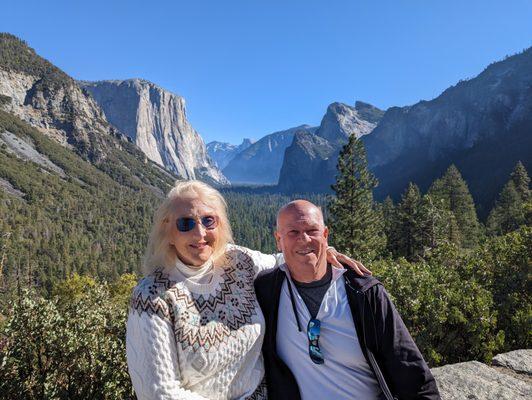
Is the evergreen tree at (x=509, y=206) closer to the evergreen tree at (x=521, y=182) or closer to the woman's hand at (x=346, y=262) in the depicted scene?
the evergreen tree at (x=521, y=182)

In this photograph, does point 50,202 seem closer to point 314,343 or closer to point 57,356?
point 57,356

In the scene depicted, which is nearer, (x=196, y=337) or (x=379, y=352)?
(x=196, y=337)

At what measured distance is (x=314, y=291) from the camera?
2893 mm

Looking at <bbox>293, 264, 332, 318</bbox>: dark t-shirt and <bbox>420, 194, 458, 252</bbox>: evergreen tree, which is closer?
<bbox>293, 264, 332, 318</bbox>: dark t-shirt

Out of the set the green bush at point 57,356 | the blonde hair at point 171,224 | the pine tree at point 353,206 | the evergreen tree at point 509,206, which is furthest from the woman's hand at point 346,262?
the evergreen tree at point 509,206

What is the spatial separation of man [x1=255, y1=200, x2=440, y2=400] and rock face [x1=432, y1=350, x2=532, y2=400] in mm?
1588

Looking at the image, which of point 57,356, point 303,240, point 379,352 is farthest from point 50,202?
point 379,352

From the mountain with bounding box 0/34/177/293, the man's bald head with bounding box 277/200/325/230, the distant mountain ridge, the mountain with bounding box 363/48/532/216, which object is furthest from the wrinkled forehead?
the distant mountain ridge

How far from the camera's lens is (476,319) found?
6.11m

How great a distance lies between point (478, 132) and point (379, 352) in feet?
526

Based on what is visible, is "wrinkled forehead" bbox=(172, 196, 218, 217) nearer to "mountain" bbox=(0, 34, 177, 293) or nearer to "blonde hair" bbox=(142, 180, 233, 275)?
"blonde hair" bbox=(142, 180, 233, 275)

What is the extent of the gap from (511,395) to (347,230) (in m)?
27.6

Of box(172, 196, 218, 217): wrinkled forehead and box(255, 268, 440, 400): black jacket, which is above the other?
box(172, 196, 218, 217): wrinkled forehead

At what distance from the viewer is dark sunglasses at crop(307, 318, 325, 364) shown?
2674 mm
